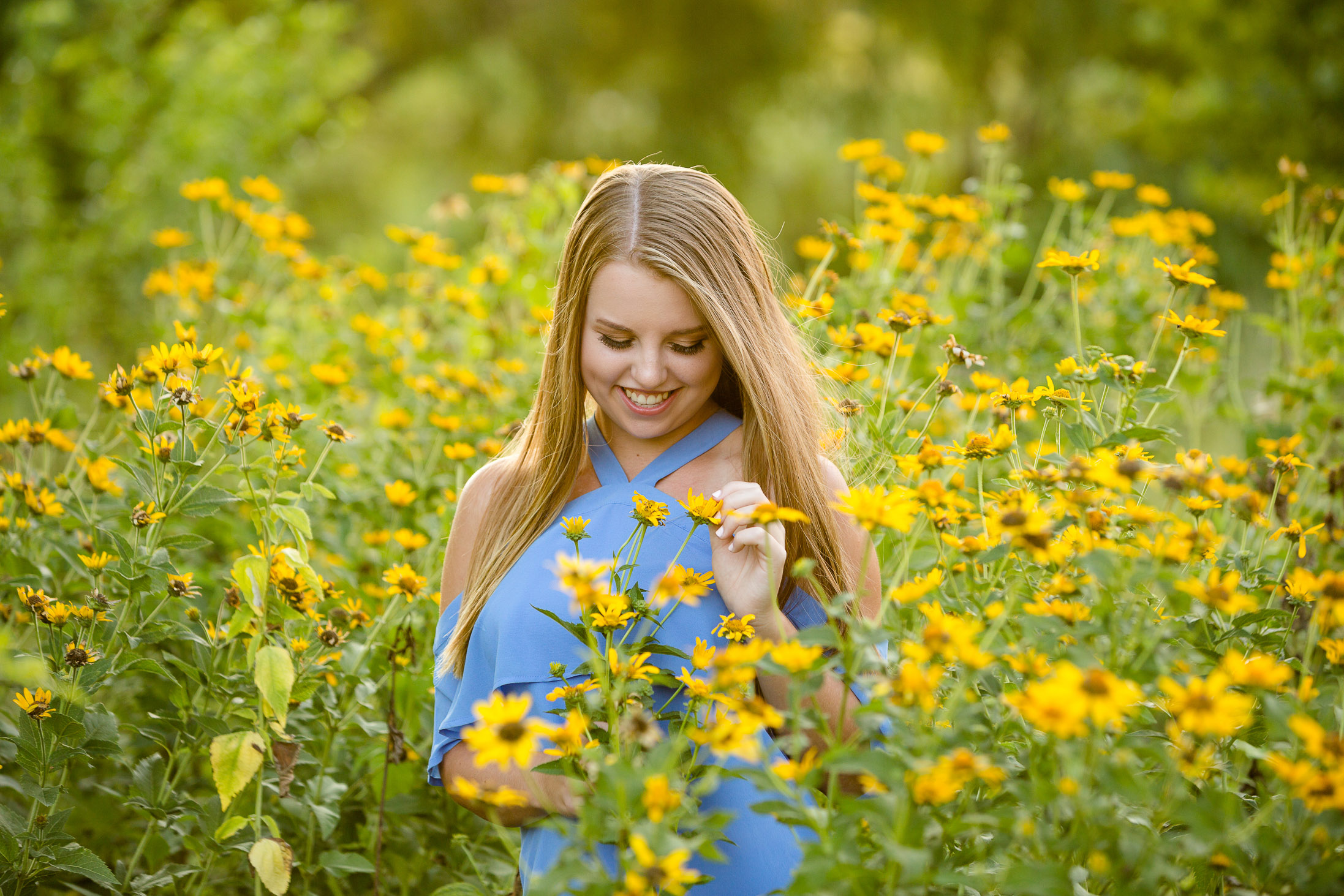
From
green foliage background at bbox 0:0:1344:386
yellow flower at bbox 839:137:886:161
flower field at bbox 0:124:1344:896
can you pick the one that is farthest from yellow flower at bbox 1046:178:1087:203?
green foliage background at bbox 0:0:1344:386

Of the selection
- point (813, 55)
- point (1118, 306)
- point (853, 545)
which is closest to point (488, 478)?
point (853, 545)

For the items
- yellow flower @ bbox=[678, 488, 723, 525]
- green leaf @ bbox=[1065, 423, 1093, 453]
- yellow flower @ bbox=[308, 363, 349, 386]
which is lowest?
yellow flower @ bbox=[678, 488, 723, 525]

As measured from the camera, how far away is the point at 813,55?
30.6 ft

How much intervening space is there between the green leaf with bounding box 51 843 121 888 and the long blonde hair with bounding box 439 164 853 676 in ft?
1.73

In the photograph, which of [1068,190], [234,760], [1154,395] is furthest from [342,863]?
Result: [1068,190]

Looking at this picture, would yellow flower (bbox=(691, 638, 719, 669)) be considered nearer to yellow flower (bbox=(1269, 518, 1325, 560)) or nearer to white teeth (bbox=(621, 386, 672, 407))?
white teeth (bbox=(621, 386, 672, 407))

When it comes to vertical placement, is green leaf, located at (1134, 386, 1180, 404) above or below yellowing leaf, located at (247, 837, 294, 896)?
above

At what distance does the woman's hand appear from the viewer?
4.24 feet

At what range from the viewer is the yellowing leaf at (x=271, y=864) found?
1405mm

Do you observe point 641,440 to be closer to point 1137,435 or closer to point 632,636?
point 632,636

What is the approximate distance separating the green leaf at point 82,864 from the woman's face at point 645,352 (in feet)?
3.18

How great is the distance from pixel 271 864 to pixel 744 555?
2.53ft

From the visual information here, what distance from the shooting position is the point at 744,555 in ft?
4.46

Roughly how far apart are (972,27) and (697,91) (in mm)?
2965
